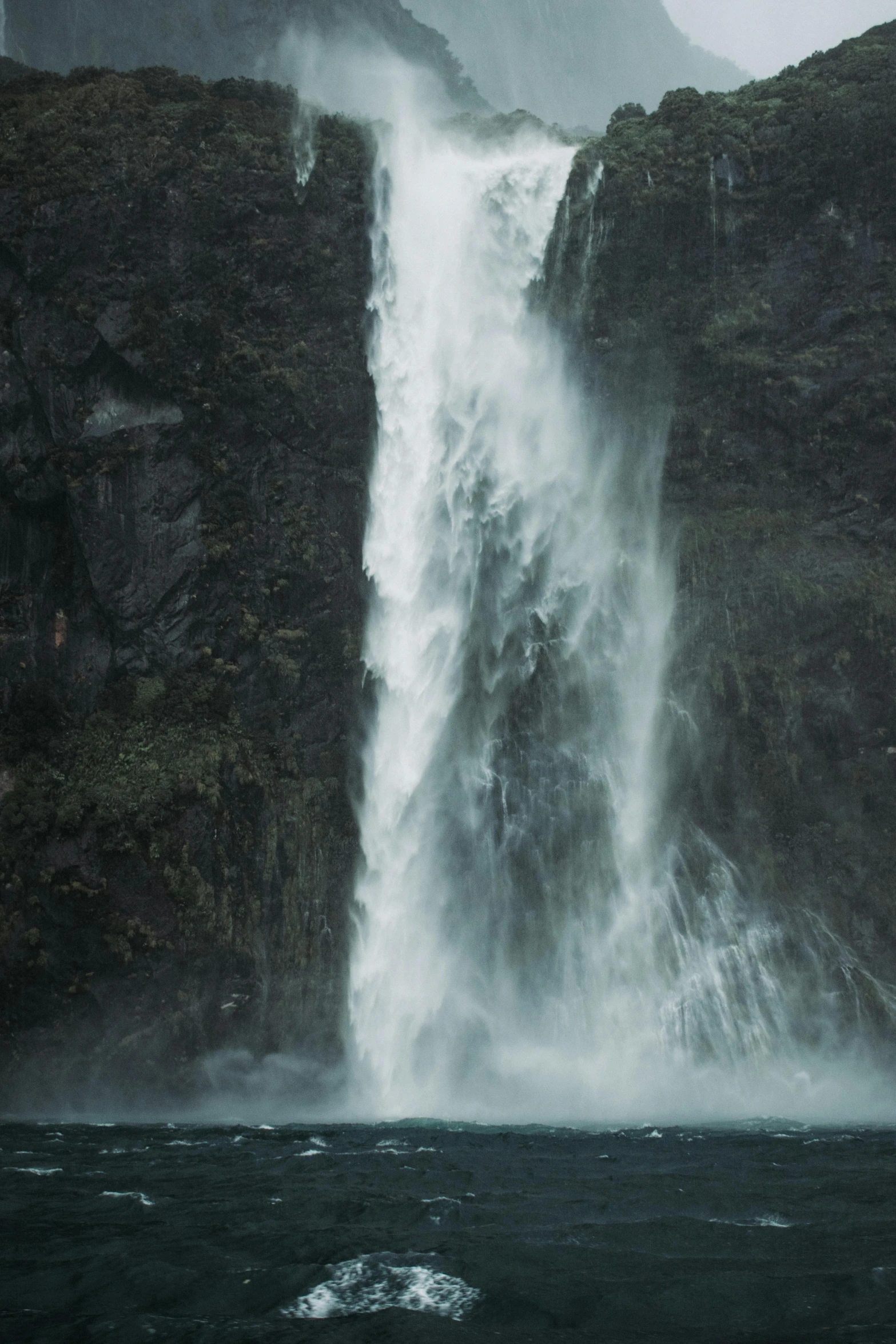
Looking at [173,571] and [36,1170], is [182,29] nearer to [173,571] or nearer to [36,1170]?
[173,571]

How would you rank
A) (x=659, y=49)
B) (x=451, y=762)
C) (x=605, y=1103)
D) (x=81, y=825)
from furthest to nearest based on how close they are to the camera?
(x=659, y=49)
(x=451, y=762)
(x=81, y=825)
(x=605, y=1103)

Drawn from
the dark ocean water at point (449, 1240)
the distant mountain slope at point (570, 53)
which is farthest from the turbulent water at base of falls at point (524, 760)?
the distant mountain slope at point (570, 53)

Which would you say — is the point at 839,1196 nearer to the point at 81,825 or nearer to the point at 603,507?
the point at 81,825

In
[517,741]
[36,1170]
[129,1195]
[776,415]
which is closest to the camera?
[129,1195]

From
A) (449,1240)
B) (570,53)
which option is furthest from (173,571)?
(570,53)

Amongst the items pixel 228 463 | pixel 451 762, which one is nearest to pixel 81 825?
pixel 451 762

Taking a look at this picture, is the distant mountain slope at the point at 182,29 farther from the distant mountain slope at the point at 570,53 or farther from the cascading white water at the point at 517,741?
the cascading white water at the point at 517,741
